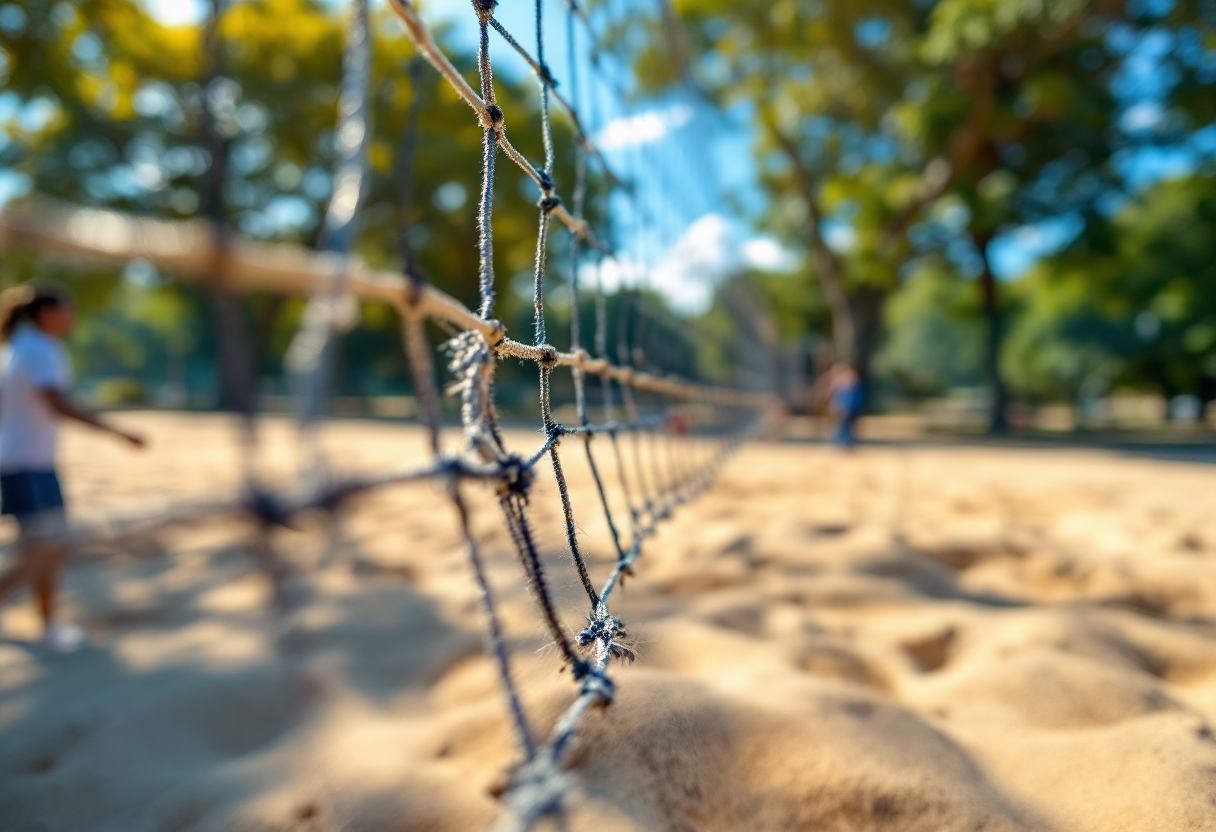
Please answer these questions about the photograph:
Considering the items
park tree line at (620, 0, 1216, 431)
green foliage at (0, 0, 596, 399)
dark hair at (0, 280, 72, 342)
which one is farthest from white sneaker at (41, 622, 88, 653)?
green foliage at (0, 0, 596, 399)

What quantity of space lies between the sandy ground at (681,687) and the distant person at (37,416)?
0.17 m

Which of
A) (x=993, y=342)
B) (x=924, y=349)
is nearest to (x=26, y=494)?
(x=993, y=342)

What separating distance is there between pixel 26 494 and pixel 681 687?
1.98 metres

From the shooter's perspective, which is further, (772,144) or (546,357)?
(772,144)

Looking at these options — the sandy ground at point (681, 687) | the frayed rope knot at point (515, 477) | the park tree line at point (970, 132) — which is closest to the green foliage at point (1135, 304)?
the park tree line at point (970, 132)

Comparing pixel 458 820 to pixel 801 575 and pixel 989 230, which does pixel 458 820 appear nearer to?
pixel 801 575

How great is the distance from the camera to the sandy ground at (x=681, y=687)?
0.98 m

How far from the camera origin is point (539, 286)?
1.10 metres

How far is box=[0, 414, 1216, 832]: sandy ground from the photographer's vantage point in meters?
0.98

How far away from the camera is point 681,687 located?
45.6 inches

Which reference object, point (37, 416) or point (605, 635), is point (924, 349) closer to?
point (37, 416)

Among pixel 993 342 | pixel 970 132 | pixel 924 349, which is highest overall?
pixel 970 132

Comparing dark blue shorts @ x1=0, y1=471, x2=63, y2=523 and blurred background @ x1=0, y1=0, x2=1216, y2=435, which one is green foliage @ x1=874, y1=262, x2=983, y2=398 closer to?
blurred background @ x1=0, y1=0, x2=1216, y2=435

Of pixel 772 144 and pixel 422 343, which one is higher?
pixel 772 144
